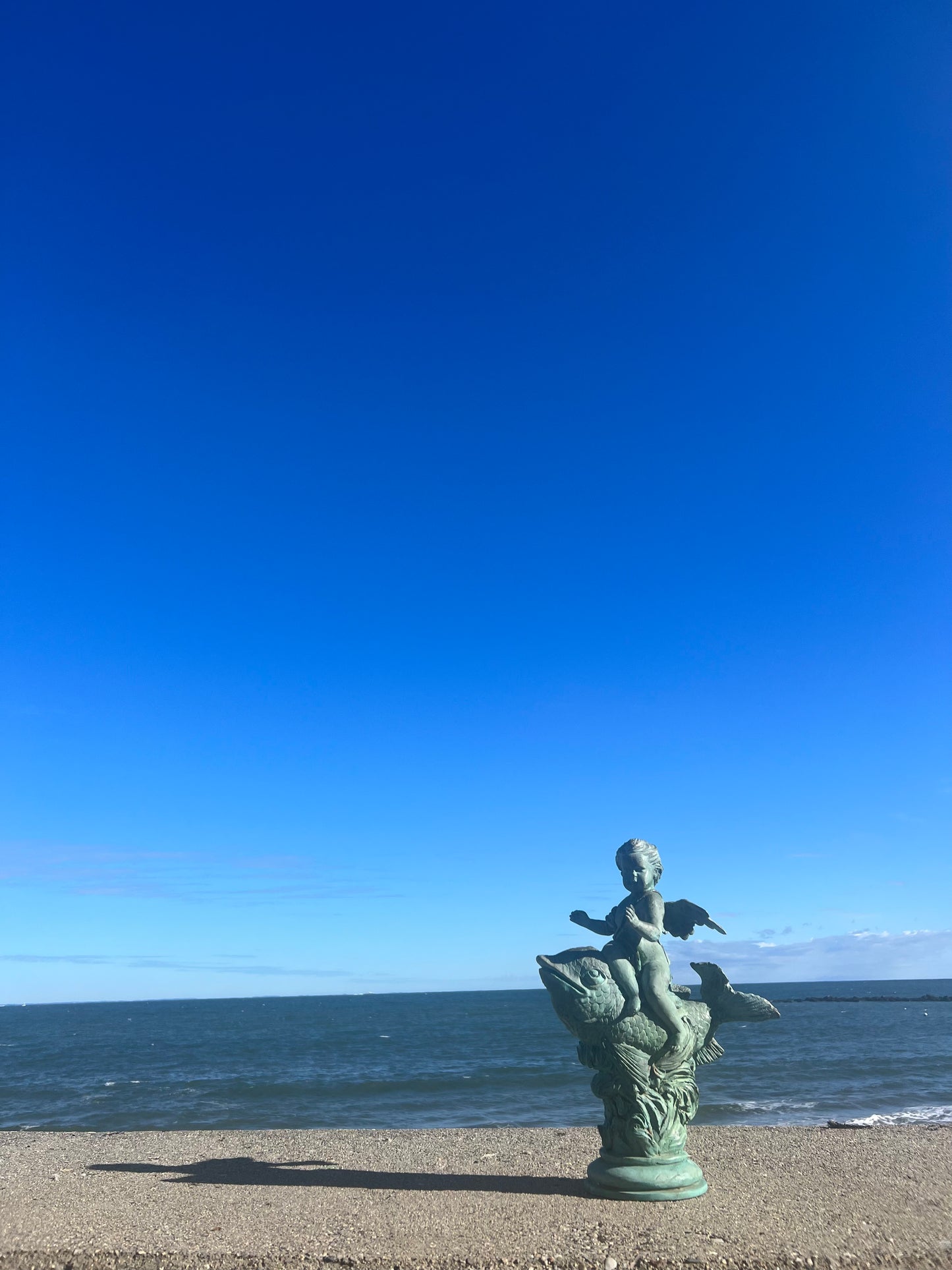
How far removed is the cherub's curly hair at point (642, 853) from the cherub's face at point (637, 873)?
2 cm

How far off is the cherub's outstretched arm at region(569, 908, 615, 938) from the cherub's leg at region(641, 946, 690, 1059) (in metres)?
0.68

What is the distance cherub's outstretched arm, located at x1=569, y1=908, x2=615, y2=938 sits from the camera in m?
9.85

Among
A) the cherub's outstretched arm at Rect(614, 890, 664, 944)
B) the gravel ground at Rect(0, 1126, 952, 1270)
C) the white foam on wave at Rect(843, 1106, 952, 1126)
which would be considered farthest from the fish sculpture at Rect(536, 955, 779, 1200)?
the white foam on wave at Rect(843, 1106, 952, 1126)

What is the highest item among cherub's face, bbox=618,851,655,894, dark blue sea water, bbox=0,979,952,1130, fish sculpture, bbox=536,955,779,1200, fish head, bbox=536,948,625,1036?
cherub's face, bbox=618,851,655,894

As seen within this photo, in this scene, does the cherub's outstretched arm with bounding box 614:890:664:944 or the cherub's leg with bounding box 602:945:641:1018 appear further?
the cherub's outstretched arm with bounding box 614:890:664:944

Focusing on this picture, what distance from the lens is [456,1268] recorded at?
7.19 metres

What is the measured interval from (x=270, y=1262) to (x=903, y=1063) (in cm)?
3341

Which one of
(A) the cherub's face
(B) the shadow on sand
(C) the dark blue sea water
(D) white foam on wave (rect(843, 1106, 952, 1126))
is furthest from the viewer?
(C) the dark blue sea water

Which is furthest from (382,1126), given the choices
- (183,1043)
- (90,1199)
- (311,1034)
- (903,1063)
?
(311,1034)

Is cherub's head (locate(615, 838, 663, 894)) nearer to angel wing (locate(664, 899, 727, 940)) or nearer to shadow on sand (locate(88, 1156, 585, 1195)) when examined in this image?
angel wing (locate(664, 899, 727, 940))

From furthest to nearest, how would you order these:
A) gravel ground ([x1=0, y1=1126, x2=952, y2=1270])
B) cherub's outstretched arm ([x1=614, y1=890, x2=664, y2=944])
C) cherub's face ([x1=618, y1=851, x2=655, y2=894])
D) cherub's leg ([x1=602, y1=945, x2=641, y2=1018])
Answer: cherub's face ([x1=618, y1=851, x2=655, y2=894]) → cherub's outstretched arm ([x1=614, y1=890, x2=664, y2=944]) → cherub's leg ([x1=602, y1=945, x2=641, y2=1018]) → gravel ground ([x1=0, y1=1126, x2=952, y2=1270])

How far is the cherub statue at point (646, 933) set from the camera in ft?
29.5

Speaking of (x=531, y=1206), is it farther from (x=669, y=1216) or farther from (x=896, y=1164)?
(x=896, y=1164)

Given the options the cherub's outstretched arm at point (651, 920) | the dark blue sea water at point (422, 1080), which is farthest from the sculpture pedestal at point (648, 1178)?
the dark blue sea water at point (422, 1080)
